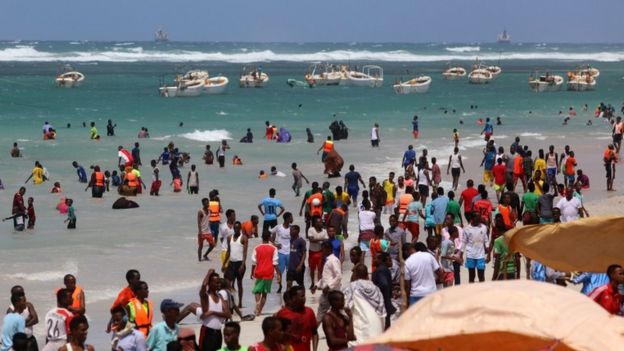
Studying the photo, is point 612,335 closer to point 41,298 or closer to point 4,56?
point 41,298

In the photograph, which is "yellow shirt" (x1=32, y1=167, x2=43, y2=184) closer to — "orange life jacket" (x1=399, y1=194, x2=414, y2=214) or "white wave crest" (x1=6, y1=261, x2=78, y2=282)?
"white wave crest" (x1=6, y1=261, x2=78, y2=282)

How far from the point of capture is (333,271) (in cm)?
1216

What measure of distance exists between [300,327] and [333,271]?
9.83 ft

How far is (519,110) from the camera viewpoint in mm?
61844

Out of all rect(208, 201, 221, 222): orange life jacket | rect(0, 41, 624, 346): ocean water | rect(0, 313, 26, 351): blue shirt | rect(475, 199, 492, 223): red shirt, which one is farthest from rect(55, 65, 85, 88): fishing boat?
rect(0, 313, 26, 351): blue shirt

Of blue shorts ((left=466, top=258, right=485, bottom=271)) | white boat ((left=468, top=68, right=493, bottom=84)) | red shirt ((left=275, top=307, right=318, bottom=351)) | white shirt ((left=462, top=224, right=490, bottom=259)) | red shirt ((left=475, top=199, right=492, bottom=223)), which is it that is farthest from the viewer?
white boat ((left=468, top=68, right=493, bottom=84))

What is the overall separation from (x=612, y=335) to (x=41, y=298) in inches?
424

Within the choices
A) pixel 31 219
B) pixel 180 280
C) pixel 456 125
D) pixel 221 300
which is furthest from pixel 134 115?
pixel 221 300

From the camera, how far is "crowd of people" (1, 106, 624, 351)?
9.22 meters

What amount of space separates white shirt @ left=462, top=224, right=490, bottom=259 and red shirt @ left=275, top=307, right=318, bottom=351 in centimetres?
496

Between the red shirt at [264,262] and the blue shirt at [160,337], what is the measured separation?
421cm

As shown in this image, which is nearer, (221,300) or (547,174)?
(221,300)

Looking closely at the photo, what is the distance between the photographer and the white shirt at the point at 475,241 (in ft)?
45.4

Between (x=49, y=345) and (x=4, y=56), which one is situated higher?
(x=49, y=345)
